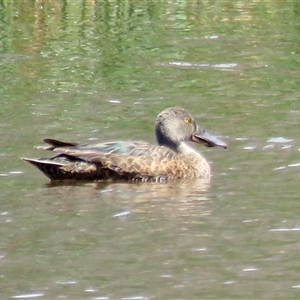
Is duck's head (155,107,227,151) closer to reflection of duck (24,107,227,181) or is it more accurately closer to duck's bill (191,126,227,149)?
duck's bill (191,126,227,149)

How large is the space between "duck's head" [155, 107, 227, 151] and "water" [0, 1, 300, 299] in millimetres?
238

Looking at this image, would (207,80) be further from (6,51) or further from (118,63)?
(6,51)

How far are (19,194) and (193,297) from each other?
2737 mm

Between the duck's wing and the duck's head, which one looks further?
the duck's head

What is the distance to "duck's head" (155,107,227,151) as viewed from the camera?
10133mm

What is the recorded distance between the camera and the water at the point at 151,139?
6797 mm

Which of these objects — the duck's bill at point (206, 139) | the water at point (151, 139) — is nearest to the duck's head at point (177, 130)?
the duck's bill at point (206, 139)

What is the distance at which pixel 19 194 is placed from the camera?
28.7 feet

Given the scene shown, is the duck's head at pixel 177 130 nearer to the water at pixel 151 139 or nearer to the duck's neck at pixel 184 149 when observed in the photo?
the duck's neck at pixel 184 149

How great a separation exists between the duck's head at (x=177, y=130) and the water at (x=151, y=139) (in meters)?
0.24

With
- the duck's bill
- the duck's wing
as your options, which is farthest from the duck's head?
the duck's wing

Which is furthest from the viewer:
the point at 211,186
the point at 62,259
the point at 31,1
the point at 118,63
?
the point at 31,1

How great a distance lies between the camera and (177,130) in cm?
1021

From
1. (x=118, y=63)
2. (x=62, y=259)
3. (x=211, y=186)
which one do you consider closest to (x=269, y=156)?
(x=211, y=186)
